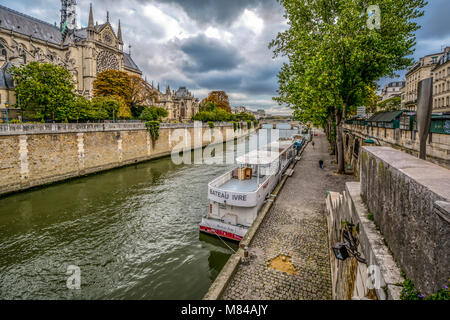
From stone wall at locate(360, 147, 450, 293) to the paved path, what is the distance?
10.0 feet

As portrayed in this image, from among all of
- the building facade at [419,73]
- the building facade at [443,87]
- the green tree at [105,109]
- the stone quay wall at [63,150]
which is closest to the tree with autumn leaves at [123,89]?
the green tree at [105,109]

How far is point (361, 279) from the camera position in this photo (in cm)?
387

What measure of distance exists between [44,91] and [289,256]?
88.4ft

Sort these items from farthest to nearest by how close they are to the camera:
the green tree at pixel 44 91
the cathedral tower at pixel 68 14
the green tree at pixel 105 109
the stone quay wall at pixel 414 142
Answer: the cathedral tower at pixel 68 14
the green tree at pixel 105 109
the green tree at pixel 44 91
the stone quay wall at pixel 414 142

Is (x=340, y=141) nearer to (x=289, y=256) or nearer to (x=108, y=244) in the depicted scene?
(x=289, y=256)

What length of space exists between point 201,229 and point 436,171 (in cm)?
896

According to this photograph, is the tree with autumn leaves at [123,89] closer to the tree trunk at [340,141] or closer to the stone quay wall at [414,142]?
the tree trunk at [340,141]

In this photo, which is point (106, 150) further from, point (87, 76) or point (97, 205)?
point (87, 76)

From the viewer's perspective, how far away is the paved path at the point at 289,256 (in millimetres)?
6066

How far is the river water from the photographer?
25.3 ft

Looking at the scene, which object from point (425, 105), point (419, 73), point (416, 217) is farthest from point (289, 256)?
point (419, 73)

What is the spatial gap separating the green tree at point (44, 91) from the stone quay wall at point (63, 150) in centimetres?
419

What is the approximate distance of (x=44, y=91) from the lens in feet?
74.6
